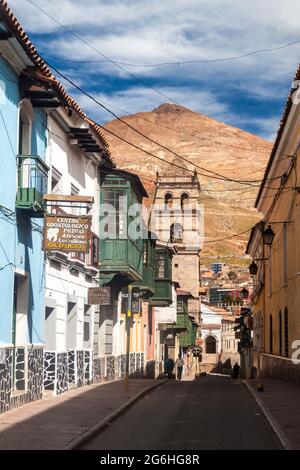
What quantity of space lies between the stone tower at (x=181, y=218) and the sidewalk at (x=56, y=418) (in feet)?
148

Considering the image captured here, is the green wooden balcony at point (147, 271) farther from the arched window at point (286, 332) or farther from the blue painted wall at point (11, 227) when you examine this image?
the blue painted wall at point (11, 227)

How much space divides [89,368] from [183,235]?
44.1 metres

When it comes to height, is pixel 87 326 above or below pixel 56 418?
above

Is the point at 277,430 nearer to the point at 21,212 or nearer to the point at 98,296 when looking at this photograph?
the point at 21,212

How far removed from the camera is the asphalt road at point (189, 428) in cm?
1029

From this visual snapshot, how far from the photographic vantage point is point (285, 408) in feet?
49.9

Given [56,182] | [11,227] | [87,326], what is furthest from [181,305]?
[11,227]

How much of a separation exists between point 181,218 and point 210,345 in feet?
132

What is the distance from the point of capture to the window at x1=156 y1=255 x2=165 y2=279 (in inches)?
1496

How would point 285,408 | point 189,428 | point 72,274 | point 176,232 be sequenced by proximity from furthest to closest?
point 176,232 → point 72,274 → point 285,408 → point 189,428

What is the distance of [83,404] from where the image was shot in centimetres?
1563

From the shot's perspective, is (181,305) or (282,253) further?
(181,305)

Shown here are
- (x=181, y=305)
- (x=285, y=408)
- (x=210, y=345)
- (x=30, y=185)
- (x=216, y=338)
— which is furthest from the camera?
(x=210, y=345)

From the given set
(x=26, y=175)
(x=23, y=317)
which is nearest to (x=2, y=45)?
(x=26, y=175)
